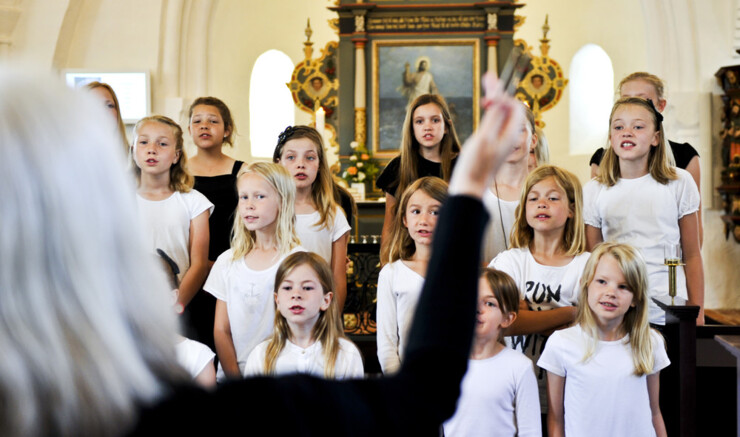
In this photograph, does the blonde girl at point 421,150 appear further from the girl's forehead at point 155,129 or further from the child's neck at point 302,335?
the girl's forehead at point 155,129

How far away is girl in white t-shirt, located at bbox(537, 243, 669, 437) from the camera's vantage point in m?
2.97

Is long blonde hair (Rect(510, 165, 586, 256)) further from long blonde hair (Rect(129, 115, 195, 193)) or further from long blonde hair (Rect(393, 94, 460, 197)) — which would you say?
long blonde hair (Rect(129, 115, 195, 193))

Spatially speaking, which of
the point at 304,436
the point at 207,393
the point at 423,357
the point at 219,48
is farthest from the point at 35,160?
the point at 219,48

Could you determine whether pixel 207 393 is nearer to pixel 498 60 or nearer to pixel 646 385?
pixel 646 385

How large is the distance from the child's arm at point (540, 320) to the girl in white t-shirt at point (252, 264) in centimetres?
104

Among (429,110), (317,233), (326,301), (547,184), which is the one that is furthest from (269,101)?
(326,301)

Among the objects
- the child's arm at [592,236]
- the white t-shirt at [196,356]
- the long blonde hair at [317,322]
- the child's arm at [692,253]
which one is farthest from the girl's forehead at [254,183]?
the child's arm at [692,253]

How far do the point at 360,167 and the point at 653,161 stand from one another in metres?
6.92

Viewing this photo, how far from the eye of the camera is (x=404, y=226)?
11.8 ft

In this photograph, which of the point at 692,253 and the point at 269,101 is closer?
the point at 692,253

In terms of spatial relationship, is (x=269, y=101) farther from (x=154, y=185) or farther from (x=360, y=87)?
(x=154, y=185)

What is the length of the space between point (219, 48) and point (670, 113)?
22.6ft

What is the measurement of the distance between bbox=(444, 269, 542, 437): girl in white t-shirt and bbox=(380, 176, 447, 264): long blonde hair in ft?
1.92

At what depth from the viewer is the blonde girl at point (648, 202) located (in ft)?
12.1
